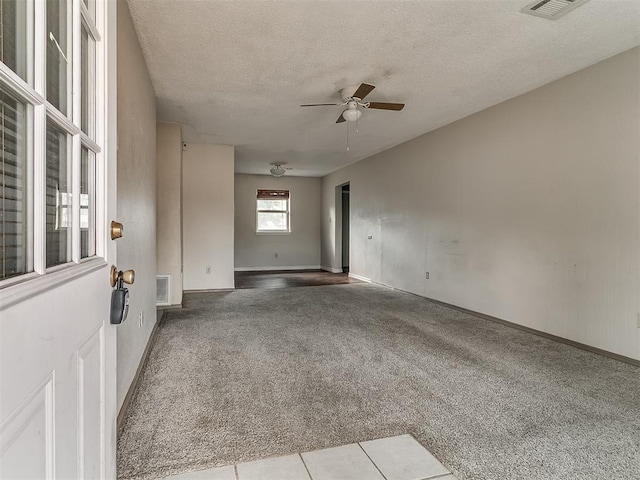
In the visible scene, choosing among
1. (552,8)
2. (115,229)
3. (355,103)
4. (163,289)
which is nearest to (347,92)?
(355,103)

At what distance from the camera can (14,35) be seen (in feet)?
1.87

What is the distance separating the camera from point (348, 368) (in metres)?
2.59

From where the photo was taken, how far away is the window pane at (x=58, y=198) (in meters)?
0.69

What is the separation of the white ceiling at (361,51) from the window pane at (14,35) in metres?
1.93

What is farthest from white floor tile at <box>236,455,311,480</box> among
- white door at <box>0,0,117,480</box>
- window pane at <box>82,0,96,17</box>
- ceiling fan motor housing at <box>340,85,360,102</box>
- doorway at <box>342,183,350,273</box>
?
doorway at <box>342,183,350,273</box>

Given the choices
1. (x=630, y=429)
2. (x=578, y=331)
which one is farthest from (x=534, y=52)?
(x=630, y=429)

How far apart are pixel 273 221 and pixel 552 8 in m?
7.67

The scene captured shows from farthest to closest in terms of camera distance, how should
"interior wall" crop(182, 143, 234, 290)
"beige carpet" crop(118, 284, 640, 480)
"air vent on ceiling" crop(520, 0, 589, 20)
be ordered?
"interior wall" crop(182, 143, 234, 290), "air vent on ceiling" crop(520, 0, 589, 20), "beige carpet" crop(118, 284, 640, 480)

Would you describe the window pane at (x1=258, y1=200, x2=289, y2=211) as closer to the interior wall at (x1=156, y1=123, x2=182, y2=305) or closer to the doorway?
the doorway

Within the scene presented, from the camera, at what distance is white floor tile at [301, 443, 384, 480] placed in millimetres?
1453

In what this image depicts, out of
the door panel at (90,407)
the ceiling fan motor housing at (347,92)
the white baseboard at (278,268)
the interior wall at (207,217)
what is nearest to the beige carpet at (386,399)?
the door panel at (90,407)

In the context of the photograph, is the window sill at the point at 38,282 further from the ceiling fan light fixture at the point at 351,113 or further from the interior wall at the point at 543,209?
the interior wall at the point at 543,209

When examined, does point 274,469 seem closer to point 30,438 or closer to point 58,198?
point 30,438

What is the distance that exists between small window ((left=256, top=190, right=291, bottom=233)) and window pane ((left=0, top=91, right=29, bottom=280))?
8.60 metres
